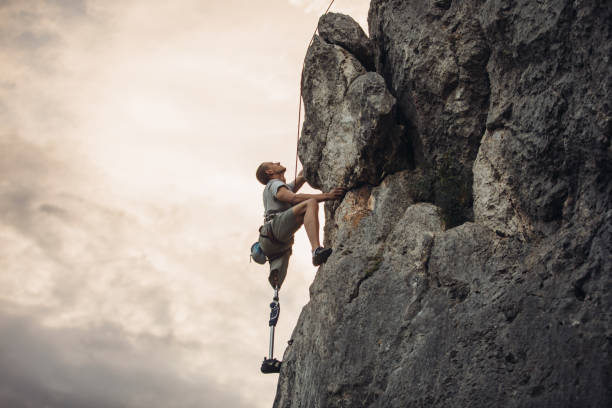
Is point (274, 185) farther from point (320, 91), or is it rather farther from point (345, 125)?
point (320, 91)

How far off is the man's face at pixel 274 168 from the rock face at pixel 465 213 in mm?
1240

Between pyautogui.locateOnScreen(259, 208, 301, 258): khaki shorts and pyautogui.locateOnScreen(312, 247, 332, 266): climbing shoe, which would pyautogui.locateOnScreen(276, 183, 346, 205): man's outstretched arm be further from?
pyautogui.locateOnScreen(312, 247, 332, 266): climbing shoe

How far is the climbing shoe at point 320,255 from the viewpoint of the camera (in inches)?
420

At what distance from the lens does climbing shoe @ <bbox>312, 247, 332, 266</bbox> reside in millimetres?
10664

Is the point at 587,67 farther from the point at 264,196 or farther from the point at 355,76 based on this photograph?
the point at 264,196

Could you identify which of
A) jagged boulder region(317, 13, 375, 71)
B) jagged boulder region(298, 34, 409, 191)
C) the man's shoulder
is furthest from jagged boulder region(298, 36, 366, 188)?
the man's shoulder

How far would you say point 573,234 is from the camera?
718 centimetres

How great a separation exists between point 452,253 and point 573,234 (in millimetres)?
1863

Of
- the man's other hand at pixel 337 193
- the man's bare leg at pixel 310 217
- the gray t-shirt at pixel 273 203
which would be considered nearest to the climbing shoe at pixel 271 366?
the man's bare leg at pixel 310 217

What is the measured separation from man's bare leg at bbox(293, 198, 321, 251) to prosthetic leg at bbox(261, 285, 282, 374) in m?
2.08

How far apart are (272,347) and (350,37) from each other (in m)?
6.80

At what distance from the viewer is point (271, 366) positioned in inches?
468

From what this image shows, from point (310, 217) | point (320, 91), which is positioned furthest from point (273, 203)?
point (320, 91)

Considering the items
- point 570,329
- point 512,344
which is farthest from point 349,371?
point 570,329
